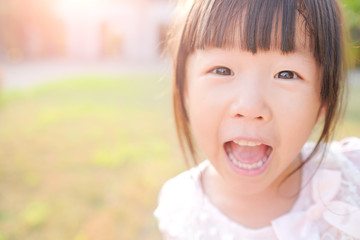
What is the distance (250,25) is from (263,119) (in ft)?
0.81

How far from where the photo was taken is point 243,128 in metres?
1.03

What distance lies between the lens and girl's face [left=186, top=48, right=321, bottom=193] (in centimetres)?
99

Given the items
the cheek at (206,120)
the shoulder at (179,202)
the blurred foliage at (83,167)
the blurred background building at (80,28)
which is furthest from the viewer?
the blurred background building at (80,28)

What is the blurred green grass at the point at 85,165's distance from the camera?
2.32 metres

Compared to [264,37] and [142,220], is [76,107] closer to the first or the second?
[142,220]

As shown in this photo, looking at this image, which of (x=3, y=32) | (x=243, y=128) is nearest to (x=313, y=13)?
→ (x=243, y=128)

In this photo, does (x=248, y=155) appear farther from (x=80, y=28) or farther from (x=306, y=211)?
(x=80, y=28)

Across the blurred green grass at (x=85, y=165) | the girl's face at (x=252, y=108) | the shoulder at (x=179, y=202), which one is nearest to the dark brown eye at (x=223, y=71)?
the girl's face at (x=252, y=108)

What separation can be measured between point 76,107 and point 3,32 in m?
11.4

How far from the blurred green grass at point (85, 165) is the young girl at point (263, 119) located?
2.36 feet

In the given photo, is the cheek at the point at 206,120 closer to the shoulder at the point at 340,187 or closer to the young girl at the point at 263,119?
the young girl at the point at 263,119

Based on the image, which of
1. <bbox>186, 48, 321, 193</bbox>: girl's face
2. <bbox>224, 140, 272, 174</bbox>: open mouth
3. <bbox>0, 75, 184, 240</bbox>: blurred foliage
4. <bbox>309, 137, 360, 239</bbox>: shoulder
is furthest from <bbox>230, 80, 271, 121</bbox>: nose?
<bbox>0, 75, 184, 240</bbox>: blurred foliage

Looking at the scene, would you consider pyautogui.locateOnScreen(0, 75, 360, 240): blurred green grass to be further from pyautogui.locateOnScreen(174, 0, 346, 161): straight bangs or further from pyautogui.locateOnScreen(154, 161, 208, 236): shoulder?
pyautogui.locateOnScreen(174, 0, 346, 161): straight bangs

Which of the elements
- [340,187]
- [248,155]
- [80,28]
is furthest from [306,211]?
[80,28]
